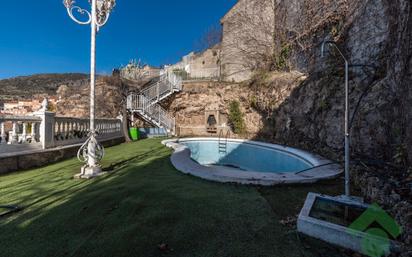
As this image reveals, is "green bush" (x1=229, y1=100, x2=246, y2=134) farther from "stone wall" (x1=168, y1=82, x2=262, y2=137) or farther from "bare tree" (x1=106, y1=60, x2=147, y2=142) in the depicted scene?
"bare tree" (x1=106, y1=60, x2=147, y2=142)

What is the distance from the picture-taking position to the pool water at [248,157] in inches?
286

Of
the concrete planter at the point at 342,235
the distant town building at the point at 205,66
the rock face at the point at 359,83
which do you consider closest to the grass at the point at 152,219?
the concrete planter at the point at 342,235

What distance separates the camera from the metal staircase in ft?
46.3

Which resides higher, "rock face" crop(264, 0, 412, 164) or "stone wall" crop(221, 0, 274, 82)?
"stone wall" crop(221, 0, 274, 82)

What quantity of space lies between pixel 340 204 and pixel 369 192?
826 millimetres

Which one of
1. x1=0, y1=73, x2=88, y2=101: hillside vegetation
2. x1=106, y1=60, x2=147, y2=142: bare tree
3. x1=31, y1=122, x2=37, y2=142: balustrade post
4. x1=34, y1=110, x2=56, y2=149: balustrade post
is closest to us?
x1=31, y1=122, x2=37, y2=142: balustrade post

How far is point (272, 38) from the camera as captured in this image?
16156 mm

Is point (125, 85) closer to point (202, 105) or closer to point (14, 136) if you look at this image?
point (202, 105)

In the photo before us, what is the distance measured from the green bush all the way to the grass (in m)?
11.1

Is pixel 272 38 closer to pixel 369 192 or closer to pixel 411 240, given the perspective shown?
pixel 369 192

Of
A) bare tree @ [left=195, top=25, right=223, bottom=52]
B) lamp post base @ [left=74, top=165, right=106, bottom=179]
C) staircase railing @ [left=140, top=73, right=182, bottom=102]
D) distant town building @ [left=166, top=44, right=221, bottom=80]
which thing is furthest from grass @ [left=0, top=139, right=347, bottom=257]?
bare tree @ [left=195, top=25, right=223, bottom=52]

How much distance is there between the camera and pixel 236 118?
14906 millimetres

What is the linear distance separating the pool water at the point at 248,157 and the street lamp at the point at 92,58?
5491mm

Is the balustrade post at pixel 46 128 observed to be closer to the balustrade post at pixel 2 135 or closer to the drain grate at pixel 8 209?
the balustrade post at pixel 2 135
